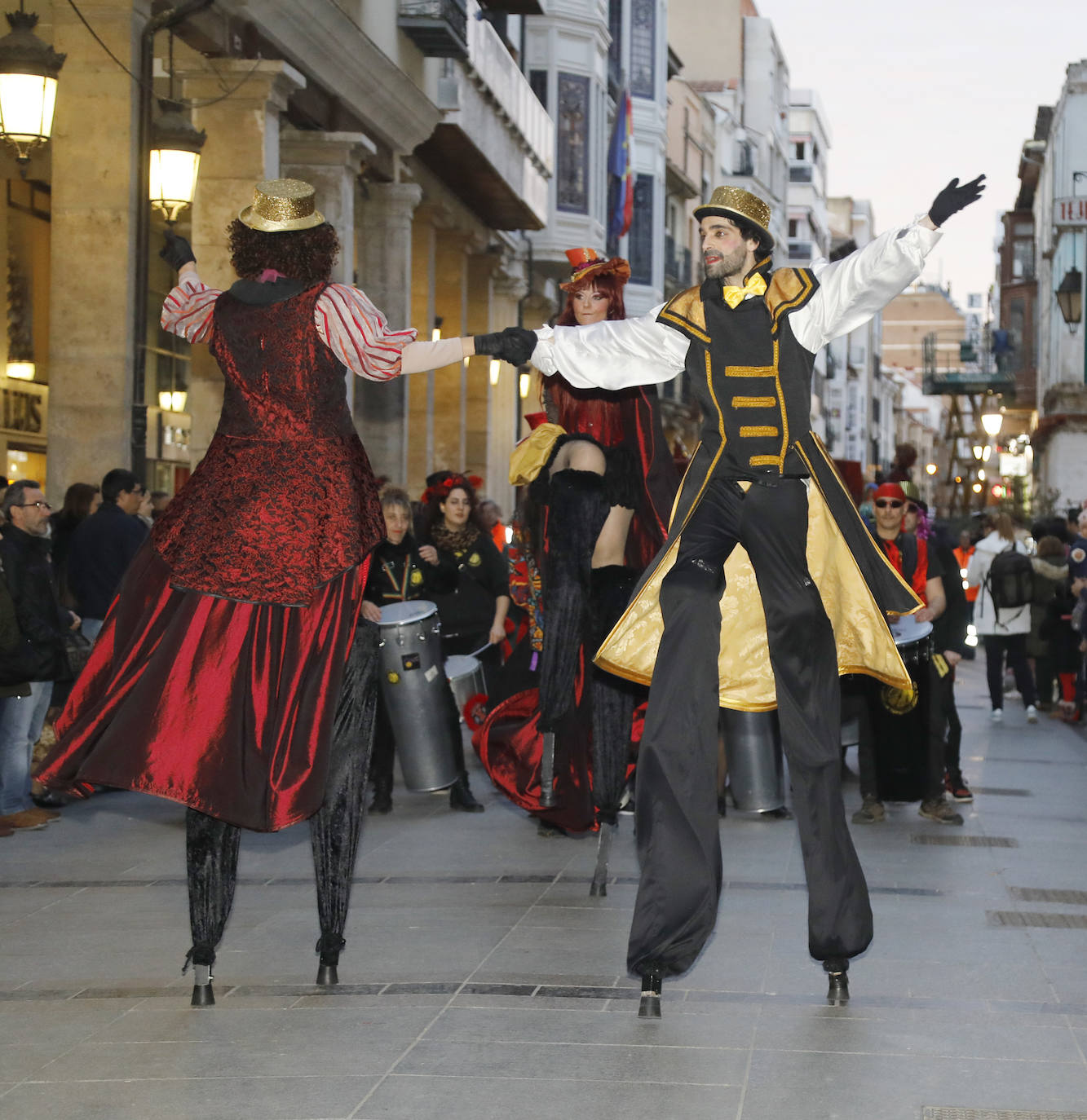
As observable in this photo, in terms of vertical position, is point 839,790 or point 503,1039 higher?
point 839,790

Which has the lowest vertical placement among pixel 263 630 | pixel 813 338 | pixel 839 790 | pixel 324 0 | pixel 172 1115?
pixel 172 1115

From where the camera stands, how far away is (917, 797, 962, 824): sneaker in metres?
9.80

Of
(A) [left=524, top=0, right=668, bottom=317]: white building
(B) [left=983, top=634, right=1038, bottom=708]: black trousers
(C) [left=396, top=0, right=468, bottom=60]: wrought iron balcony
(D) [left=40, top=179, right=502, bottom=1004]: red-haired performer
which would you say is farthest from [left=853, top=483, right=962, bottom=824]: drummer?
(A) [left=524, top=0, right=668, bottom=317]: white building

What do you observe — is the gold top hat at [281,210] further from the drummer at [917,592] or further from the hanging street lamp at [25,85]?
the hanging street lamp at [25,85]

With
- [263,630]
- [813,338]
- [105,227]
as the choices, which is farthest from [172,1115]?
[105,227]

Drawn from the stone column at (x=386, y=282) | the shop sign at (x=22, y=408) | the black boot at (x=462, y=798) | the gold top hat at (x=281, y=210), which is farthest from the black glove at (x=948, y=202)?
the stone column at (x=386, y=282)

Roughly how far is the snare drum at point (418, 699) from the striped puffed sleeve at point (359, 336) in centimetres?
369

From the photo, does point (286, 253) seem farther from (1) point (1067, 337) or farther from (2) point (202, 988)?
(1) point (1067, 337)

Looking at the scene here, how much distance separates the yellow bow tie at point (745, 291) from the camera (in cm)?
553

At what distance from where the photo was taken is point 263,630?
545 centimetres

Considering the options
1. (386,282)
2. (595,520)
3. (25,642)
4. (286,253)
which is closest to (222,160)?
(386,282)

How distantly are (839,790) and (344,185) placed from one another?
1338cm

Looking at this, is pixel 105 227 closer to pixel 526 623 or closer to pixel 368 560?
pixel 526 623

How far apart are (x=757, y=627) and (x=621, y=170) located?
3394cm
